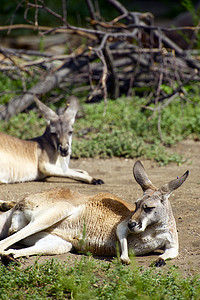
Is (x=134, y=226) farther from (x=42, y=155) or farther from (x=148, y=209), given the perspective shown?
(x=42, y=155)

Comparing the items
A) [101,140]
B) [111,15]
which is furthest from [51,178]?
[111,15]

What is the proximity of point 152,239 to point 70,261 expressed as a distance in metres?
0.70

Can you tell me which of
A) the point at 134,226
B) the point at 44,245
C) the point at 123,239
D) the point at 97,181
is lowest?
the point at 97,181

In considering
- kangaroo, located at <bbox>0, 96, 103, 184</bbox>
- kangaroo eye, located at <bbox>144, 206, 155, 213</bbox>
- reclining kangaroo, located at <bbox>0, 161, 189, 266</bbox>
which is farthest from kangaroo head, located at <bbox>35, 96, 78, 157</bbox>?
kangaroo eye, located at <bbox>144, 206, 155, 213</bbox>

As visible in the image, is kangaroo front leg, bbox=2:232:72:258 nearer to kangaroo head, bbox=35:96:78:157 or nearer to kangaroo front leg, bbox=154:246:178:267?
kangaroo front leg, bbox=154:246:178:267

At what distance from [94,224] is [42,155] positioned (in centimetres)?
274

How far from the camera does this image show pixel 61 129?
22.4 ft

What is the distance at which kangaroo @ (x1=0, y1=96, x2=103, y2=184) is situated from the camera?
6516 mm

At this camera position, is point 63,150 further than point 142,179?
Yes

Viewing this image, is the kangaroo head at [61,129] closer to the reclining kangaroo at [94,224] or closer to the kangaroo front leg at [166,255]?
the reclining kangaroo at [94,224]

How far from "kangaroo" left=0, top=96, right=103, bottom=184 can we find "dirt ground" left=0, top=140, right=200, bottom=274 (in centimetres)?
14

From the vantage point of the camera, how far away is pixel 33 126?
8.61 meters

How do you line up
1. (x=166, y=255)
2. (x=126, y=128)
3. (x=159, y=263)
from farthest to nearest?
(x=126, y=128) < (x=166, y=255) < (x=159, y=263)

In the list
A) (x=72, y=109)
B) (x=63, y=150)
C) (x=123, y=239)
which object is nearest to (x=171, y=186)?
(x=123, y=239)
